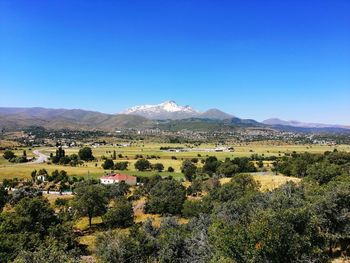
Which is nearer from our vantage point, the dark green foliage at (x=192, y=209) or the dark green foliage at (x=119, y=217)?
the dark green foliage at (x=119, y=217)

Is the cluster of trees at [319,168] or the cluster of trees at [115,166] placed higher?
the cluster of trees at [319,168]

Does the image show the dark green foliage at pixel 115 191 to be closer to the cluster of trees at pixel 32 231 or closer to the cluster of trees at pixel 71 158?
the cluster of trees at pixel 32 231

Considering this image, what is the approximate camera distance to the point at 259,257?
72.2 feet

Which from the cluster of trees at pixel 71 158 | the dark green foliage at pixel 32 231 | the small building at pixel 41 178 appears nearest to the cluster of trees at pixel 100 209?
the dark green foliage at pixel 32 231

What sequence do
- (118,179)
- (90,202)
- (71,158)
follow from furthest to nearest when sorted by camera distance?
(71,158)
(118,179)
(90,202)

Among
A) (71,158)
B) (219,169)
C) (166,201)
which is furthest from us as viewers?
(71,158)

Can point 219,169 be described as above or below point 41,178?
above

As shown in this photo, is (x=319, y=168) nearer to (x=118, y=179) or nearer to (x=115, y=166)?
(x=118, y=179)

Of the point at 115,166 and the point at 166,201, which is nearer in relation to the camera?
the point at 166,201

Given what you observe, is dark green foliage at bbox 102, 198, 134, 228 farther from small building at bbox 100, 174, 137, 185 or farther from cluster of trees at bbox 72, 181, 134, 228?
small building at bbox 100, 174, 137, 185

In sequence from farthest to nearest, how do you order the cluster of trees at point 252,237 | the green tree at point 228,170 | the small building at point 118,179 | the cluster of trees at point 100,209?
the green tree at point 228,170, the small building at point 118,179, the cluster of trees at point 100,209, the cluster of trees at point 252,237

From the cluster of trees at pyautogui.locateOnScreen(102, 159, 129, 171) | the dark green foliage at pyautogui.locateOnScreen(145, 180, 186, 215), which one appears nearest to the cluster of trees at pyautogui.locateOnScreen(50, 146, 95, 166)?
the cluster of trees at pyautogui.locateOnScreen(102, 159, 129, 171)

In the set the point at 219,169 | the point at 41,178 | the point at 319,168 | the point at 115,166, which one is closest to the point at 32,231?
the point at 319,168

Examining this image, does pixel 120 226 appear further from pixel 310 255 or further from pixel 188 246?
pixel 310 255
